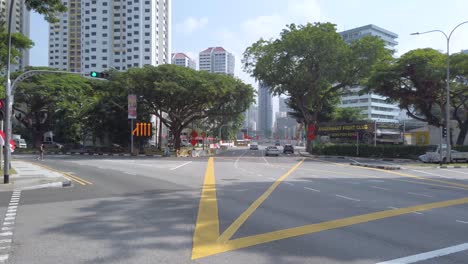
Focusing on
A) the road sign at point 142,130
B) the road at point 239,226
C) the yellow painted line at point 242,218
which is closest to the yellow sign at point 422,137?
the road sign at point 142,130

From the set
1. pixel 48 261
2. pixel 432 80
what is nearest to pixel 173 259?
pixel 48 261

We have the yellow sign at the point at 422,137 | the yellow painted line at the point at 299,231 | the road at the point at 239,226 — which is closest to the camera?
the road at the point at 239,226

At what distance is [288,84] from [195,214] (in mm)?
45034

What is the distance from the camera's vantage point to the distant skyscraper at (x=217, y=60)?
494 ft

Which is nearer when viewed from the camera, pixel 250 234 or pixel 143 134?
pixel 250 234

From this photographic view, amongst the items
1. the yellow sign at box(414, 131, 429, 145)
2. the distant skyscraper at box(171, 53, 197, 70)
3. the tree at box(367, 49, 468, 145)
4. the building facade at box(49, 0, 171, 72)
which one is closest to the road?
the tree at box(367, 49, 468, 145)

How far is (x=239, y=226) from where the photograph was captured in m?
8.68

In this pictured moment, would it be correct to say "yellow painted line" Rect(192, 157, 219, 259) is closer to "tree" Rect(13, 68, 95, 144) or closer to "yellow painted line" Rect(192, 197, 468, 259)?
"yellow painted line" Rect(192, 197, 468, 259)

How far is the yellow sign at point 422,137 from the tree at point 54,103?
45697 mm

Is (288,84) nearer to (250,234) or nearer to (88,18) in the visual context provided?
(250,234)

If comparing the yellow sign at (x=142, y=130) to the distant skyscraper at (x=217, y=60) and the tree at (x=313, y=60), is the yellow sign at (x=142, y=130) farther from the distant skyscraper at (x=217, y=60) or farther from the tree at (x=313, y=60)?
the distant skyscraper at (x=217, y=60)

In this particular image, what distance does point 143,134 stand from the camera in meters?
54.7

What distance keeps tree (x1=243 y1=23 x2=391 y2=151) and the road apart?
119 feet

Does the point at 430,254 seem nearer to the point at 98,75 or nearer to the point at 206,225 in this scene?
the point at 206,225
